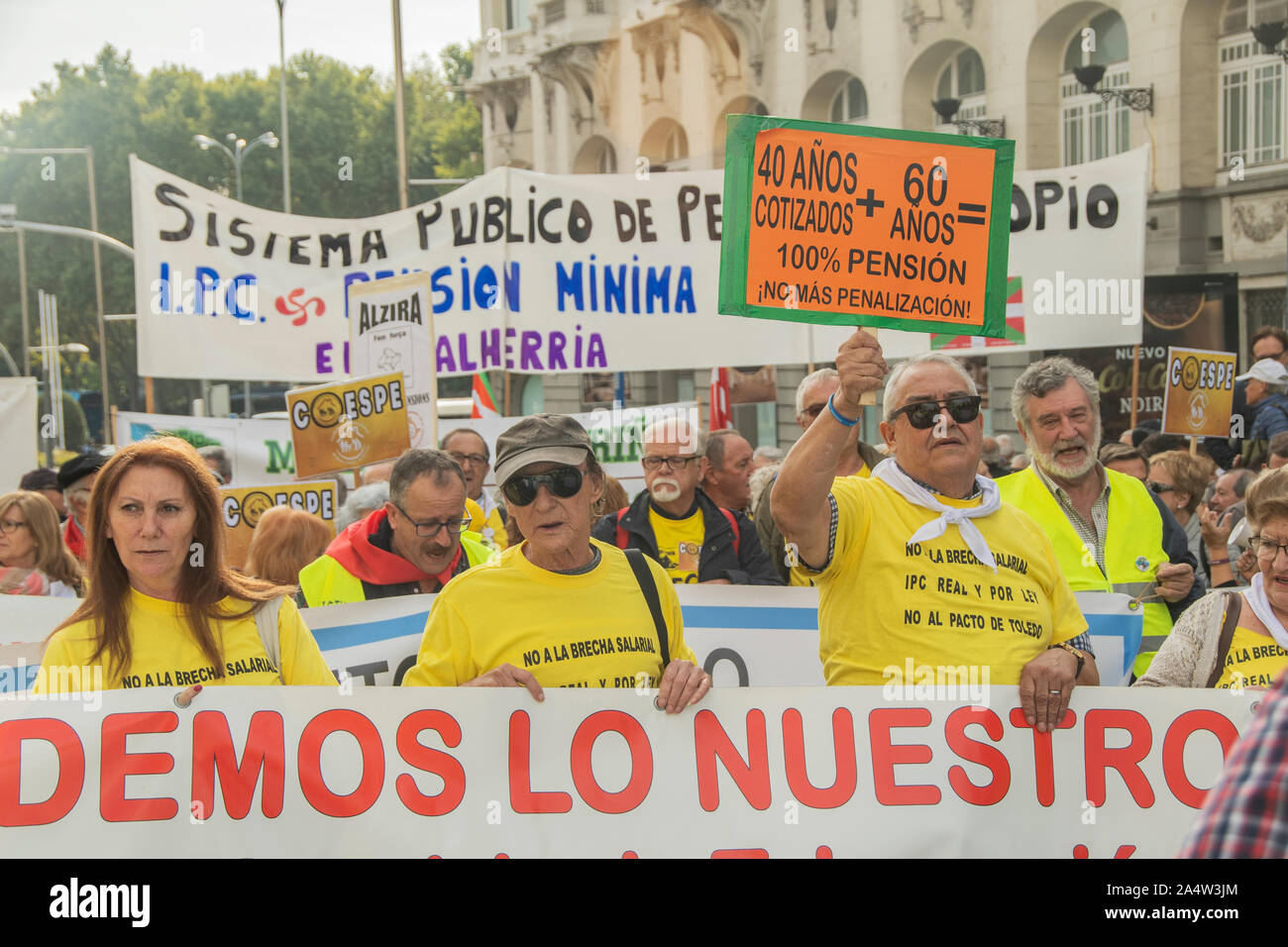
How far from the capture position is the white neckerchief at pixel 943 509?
3227mm

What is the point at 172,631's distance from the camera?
305 centimetres

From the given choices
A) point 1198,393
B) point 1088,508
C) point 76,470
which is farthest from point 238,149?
point 1088,508

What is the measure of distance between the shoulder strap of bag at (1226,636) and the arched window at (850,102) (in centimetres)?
2205

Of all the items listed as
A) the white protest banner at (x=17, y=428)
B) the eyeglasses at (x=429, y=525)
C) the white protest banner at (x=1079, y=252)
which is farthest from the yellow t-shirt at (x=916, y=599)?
the white protest banner at (x=17, y=428)

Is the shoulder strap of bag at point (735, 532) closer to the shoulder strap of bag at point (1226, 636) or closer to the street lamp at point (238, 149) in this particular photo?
the shoulder strap of bag at point (1226, 636)

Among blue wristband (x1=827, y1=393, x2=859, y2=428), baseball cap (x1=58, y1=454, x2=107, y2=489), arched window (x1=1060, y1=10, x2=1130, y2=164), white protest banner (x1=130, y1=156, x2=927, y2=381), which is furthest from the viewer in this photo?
arched window (x1=1060, y1=10, x2=1130, y2=164)

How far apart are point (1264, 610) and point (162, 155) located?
50945 millimetres

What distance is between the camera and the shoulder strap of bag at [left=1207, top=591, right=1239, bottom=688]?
330 centimetres

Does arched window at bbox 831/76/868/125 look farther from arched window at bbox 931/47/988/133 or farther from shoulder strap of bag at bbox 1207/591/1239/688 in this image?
shoulder strap of bag at bbox 1207/591/1239/688

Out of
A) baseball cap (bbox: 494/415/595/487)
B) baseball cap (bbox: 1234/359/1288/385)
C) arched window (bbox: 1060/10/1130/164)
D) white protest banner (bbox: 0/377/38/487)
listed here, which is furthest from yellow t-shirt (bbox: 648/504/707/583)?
arched window (bbox: 1060/10/1130/164)

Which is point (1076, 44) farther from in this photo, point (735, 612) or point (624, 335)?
point (735, 612)

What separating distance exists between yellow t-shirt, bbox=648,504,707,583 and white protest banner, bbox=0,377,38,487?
290 inches

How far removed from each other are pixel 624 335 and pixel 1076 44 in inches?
544

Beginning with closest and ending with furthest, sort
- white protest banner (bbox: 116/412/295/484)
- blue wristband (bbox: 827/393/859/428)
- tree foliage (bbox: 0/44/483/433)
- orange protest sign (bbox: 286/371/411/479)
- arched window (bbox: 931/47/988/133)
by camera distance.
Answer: blue wristband (bbox: 827/393/859/428)
orange protest sign (bbox: 286/371/411/479)
white protest banner (bbox: 116/412/295/484)
arched window (bbox: 931/47/988/133)
tree foliage (bbox: 0/44/483/433)
